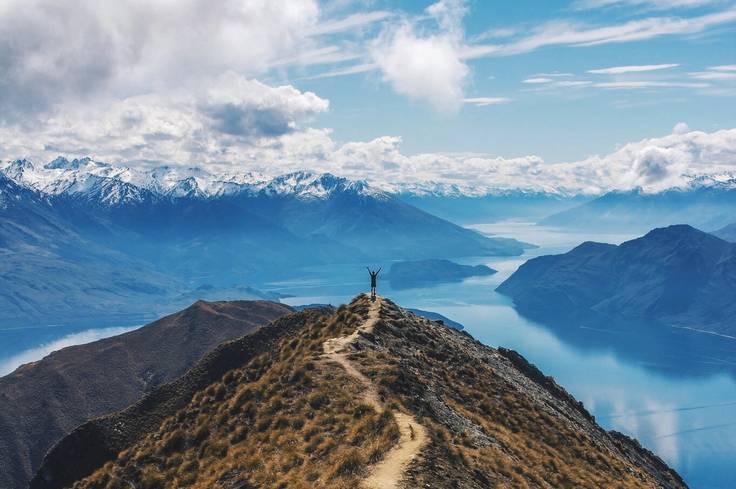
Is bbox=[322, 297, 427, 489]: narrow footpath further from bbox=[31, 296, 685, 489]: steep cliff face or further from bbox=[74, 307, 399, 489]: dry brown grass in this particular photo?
bbox=[74, 307, 399, 489]: dry brown grass

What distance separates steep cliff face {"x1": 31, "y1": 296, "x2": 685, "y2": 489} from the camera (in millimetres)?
32906

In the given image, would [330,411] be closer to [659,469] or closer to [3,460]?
[659,469]

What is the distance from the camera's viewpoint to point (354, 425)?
36.0 meters

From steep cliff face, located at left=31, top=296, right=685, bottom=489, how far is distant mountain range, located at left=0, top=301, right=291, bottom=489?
8529cm

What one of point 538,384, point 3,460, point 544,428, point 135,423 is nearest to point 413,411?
point 544,428

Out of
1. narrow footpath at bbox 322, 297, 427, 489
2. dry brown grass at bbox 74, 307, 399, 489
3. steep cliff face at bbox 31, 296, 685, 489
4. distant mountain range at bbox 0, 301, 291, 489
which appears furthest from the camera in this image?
distant mountain range at bbox 0, 301, 291, 489

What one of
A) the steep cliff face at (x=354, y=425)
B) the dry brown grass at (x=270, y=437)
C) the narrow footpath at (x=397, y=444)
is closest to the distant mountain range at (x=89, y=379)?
the steep cliff face at (x=354, y=425)

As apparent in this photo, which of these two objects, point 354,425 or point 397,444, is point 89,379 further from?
point 397,444

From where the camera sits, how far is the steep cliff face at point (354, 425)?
32.9 metres

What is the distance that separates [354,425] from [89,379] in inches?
5603

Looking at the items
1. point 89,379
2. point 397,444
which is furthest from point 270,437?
point 89,379

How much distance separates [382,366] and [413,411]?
628 centimetres

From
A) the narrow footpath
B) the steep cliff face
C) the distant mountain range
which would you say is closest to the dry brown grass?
the steep cliff face

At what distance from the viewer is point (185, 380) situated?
6194 cm
